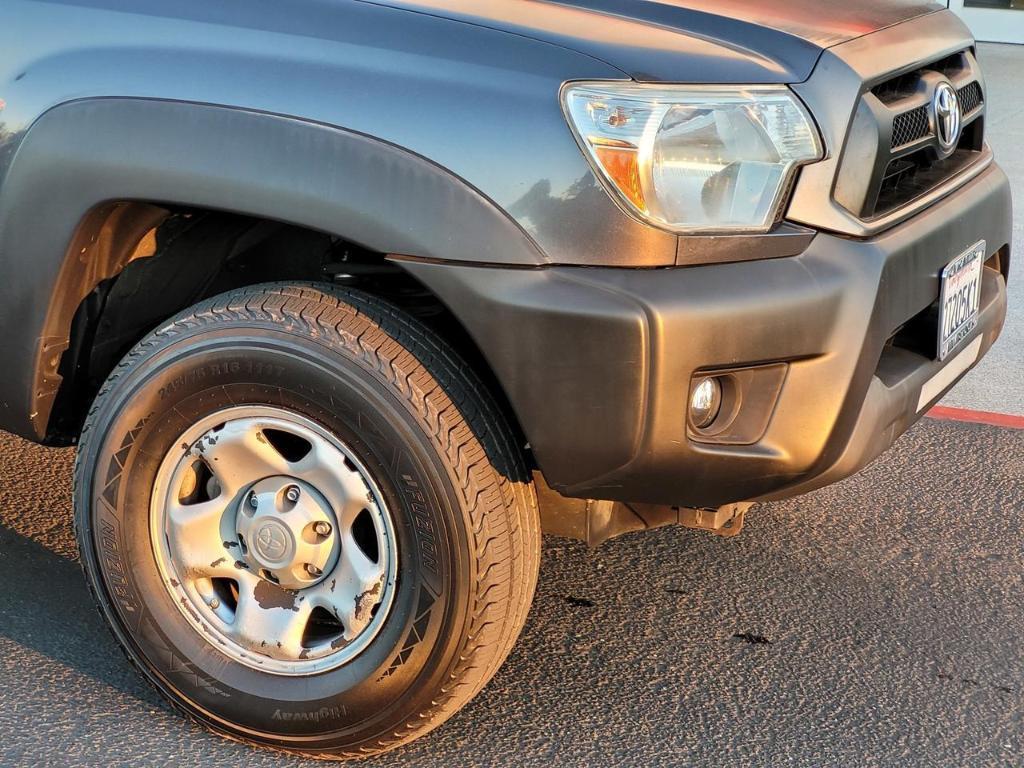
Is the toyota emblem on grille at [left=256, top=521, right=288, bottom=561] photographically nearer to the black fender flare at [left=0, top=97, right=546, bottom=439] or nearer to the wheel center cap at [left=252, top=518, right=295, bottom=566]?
the wheel center cap at [left=252, top=518, right=295, bottom=566]

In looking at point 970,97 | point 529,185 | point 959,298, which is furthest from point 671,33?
point 970,97

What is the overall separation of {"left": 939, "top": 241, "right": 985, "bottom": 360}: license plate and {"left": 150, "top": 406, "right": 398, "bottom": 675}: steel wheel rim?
1.16 meters

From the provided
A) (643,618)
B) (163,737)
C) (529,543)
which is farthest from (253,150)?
(643,618)

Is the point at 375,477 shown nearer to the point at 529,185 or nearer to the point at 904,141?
the point at 529,185

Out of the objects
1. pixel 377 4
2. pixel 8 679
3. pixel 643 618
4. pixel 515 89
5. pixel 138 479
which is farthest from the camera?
pixel 643 618

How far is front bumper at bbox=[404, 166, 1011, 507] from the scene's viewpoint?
203cm

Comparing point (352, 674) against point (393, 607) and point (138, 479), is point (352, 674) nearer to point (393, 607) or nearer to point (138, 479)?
point (393, 607)

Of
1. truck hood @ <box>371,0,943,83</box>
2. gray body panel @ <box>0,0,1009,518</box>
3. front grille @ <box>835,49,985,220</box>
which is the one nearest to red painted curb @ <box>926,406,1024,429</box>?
front grille @ <box>835,49,985,220</box>

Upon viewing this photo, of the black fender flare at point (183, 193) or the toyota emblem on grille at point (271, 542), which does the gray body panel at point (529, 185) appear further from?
the toyota emblem on grille at point (271, 542)

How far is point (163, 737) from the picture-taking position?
2.45m

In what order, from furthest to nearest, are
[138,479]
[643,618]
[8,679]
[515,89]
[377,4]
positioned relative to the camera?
1. [643,618]
2. [8,679]
3. [138,479]
4. [377,4]
5. [515,89]

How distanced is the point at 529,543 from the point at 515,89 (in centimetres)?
81

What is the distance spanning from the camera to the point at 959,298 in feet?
8.32

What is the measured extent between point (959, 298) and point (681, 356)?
827 mm
